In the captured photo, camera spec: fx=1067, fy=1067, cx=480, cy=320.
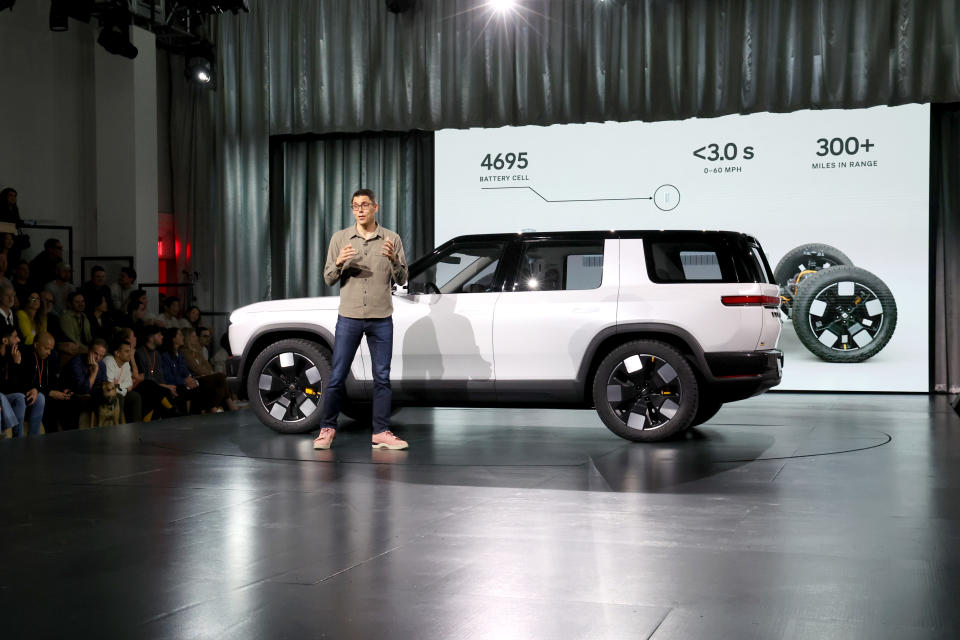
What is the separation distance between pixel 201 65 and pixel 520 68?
4434mm

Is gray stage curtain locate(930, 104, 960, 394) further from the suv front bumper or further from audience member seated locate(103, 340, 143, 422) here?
audience member seated locate(103, 340, 143, 422)

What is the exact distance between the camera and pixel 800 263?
42.5 ft

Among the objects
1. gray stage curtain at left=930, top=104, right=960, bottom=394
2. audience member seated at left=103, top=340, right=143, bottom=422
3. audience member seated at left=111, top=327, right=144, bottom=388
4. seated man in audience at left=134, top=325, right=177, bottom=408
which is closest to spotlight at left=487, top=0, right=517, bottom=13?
gray stage curtain at left=930, top=104, right=960, bottom=394

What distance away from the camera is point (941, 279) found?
1281 centimetres

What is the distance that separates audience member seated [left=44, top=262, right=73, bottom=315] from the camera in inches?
459

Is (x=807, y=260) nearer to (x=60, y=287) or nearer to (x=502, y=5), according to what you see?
(x=502, y=5)

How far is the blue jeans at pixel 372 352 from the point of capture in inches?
269

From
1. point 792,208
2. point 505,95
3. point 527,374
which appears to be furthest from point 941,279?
point 527,374

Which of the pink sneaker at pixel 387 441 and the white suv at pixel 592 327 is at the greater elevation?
the white suv at pixel 592 327

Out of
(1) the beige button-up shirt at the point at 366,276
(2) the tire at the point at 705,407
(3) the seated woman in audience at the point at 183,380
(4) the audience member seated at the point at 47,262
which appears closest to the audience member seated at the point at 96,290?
(4) the audience member seated at the point at 47,262

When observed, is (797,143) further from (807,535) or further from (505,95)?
(807,535)

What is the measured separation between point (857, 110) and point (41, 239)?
10.3 m

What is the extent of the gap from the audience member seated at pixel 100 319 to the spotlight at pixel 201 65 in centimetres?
437

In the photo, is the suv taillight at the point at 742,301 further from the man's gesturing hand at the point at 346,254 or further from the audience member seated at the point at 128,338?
the audience member seated at the point at 128,338
